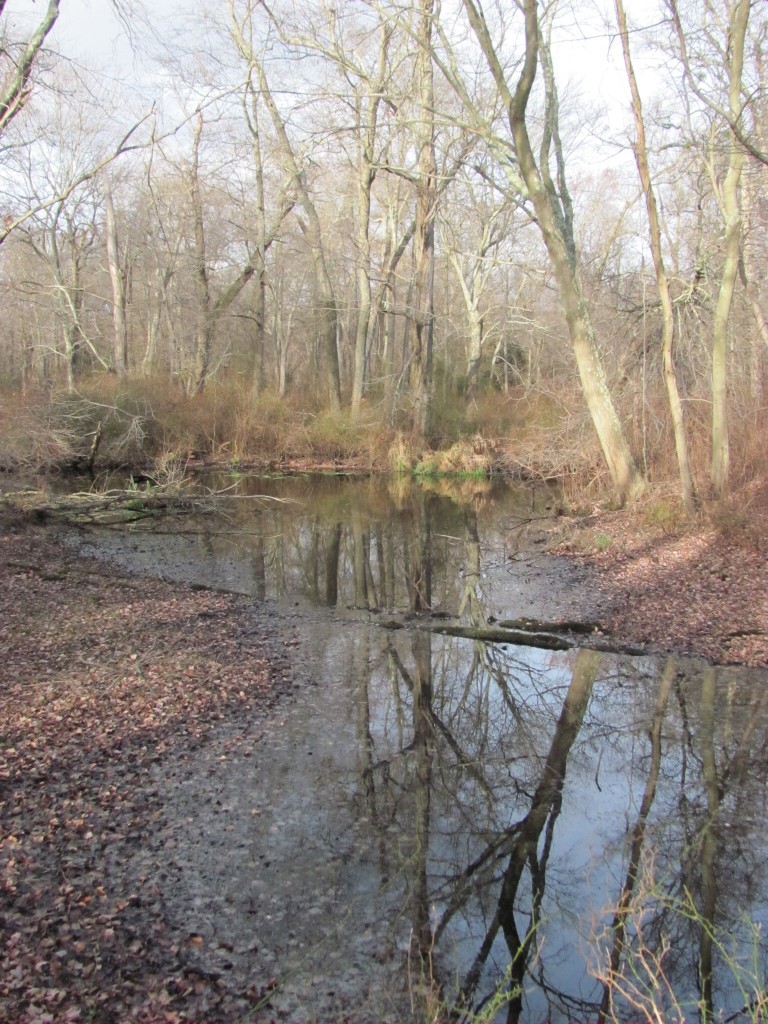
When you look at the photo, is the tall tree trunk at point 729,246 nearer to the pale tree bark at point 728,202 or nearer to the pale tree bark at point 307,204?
the pale tree bark at point 728,202

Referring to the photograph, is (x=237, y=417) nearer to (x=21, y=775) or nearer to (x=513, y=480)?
(x=513, y=480)

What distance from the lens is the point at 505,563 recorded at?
13.7 meters

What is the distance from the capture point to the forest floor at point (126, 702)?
3809 millimetres

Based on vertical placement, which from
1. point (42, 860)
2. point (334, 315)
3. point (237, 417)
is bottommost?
point (42, 860)

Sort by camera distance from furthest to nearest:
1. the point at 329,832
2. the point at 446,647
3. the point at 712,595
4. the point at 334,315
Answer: the point at 334,315 < the point at 712,595 < the point at 446,647 < the point at 329,832

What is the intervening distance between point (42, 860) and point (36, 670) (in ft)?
10.8

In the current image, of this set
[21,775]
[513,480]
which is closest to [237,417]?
[513,480]

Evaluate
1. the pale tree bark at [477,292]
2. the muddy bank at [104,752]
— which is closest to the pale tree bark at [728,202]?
the muddy bank at [104,752]

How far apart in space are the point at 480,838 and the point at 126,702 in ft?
11.5

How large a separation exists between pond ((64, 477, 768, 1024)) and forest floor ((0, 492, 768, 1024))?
10.2 inches

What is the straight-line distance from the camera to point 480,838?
5.11 m

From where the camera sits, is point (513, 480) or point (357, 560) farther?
point (513, 480)

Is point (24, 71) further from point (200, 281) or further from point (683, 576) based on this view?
point (200, 281)

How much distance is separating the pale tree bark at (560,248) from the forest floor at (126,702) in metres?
2.01
